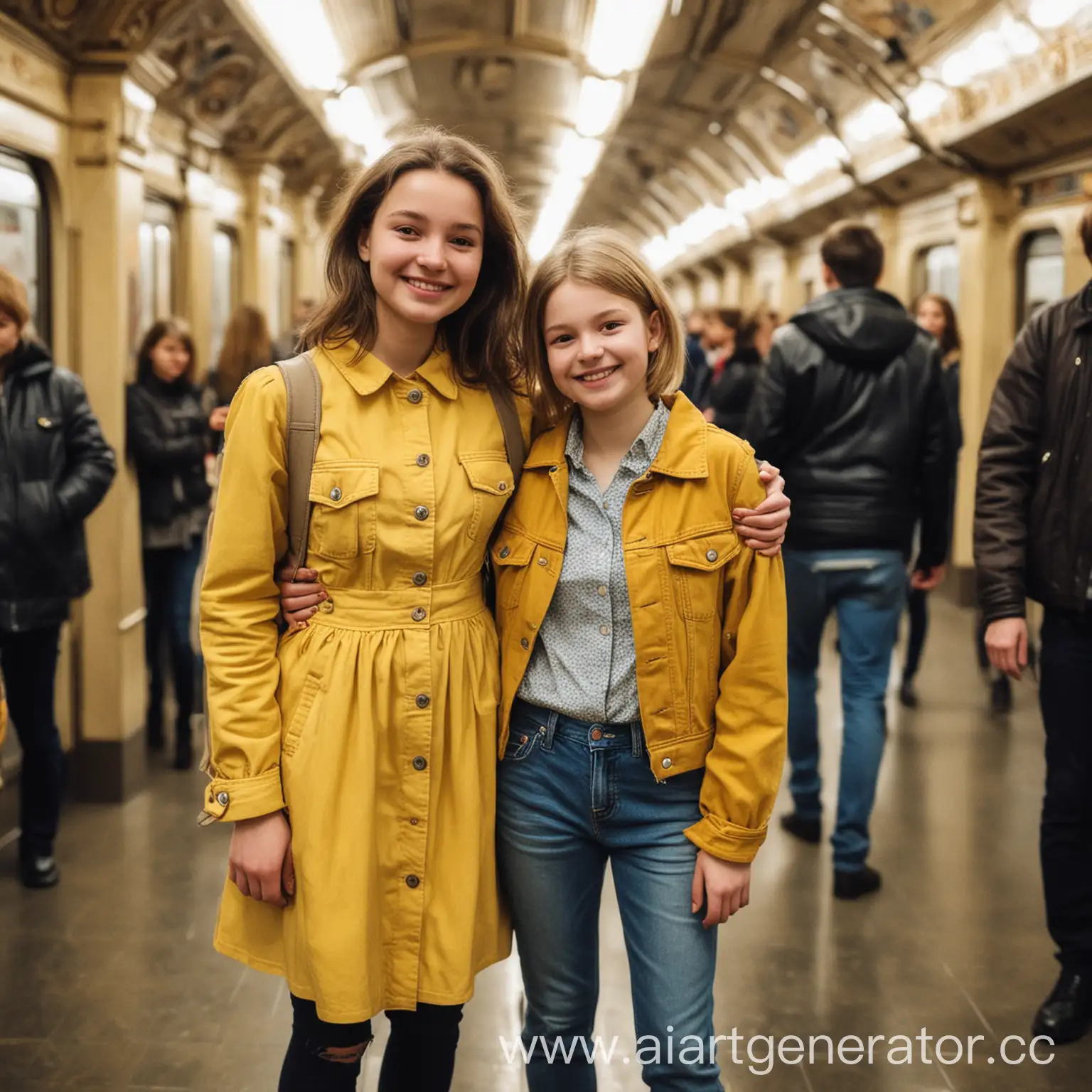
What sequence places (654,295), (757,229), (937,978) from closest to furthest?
(654,295) → (937,978) → (757,229)

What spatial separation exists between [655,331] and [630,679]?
592mm

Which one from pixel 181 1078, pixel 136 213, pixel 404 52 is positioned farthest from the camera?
pixel 404 52

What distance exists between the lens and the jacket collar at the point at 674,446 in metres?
2.12

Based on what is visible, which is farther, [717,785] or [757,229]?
[757,229]

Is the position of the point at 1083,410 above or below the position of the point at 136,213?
below

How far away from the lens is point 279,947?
84.9 inches

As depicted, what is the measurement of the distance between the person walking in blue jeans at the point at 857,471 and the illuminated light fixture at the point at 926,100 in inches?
217

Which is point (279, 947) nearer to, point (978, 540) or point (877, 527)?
point (978, 540)

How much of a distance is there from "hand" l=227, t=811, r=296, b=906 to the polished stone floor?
121cm

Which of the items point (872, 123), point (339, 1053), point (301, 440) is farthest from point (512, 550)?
A: point (872, 123)

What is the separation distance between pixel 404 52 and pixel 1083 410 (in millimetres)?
8420

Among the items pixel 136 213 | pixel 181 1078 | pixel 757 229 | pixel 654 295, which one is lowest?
pixel 181 1078

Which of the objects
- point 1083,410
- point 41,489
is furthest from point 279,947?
point 41,489

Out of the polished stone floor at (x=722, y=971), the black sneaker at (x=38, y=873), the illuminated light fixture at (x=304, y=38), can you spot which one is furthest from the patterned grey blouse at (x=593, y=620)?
the illuminated light fixture at (x=304, y=38)
